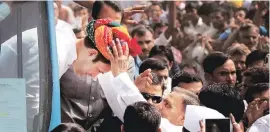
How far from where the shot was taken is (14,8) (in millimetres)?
4094

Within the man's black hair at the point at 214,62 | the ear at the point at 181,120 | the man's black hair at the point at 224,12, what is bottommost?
the man's black hair at the point at 224,12

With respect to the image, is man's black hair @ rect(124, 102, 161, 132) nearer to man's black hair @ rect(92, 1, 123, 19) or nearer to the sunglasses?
the sunglasses

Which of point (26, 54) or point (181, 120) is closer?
point (26, 54)

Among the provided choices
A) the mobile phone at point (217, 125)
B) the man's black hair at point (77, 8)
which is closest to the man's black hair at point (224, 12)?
the man's black hair at point (77, 8)

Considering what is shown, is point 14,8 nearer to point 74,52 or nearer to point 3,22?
point 3,22

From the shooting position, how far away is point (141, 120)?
13.9 ft

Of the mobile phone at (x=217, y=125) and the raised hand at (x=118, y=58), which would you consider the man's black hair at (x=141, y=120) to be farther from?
the raised hand at (x=118, y=58)

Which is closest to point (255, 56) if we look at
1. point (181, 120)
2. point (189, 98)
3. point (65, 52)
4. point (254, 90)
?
point (254, 90)

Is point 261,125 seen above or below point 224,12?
above

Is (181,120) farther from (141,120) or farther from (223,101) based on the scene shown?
(141,120)

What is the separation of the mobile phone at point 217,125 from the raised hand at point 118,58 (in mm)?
722

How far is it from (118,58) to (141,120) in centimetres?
54

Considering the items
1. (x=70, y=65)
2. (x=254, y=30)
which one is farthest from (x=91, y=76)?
(x=254, y=30)

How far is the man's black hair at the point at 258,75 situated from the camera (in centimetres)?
665
